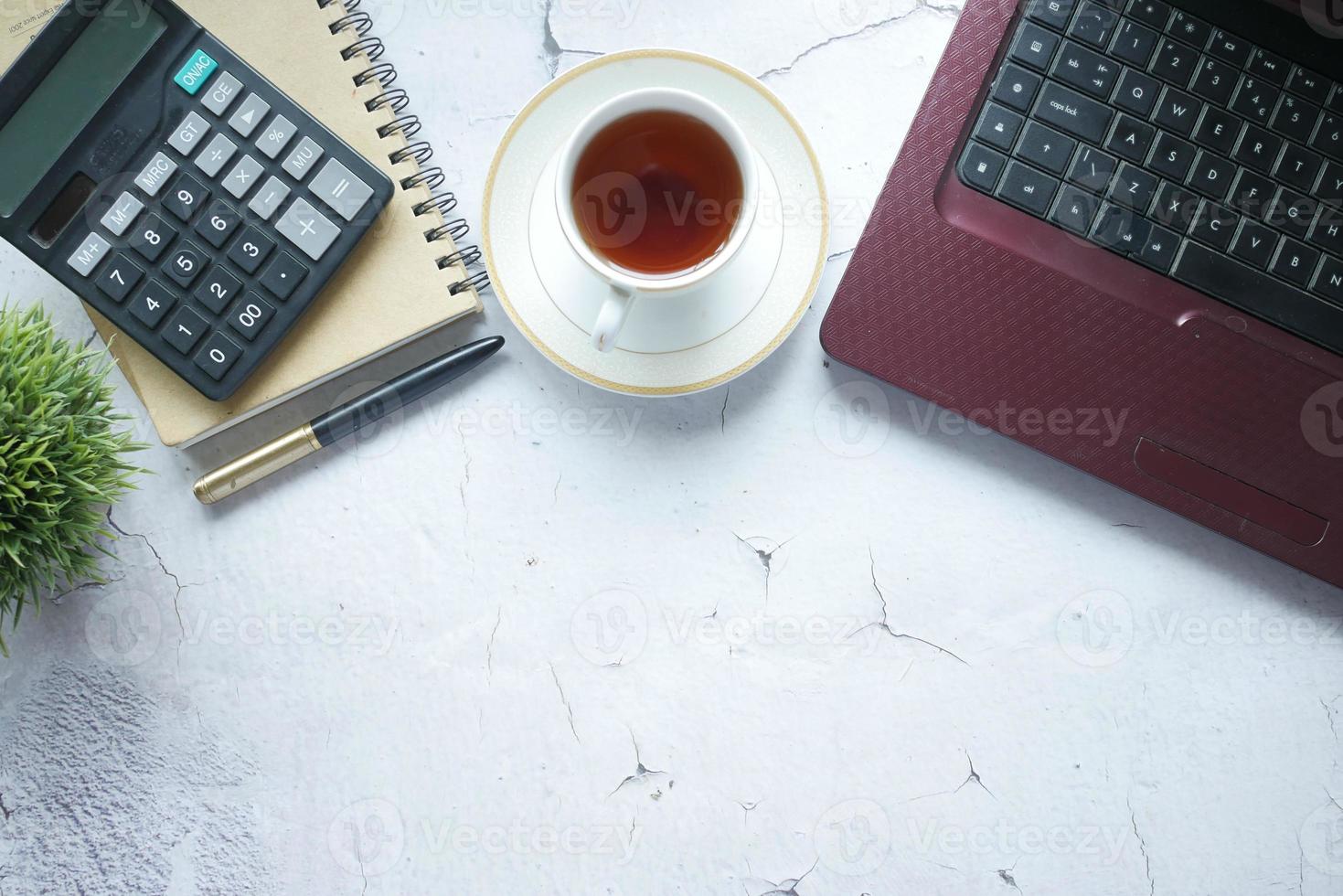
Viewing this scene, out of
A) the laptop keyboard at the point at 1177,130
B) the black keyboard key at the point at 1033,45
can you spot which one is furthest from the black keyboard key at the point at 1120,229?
the black keyboard key at the point at 1033,45

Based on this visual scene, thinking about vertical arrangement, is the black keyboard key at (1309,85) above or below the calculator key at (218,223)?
below

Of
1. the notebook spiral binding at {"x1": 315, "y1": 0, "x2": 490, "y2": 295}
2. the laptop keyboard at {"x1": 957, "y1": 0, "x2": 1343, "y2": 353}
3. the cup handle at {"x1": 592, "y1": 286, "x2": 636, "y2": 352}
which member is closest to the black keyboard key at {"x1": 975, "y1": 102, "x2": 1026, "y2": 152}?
the laptop keyboard at {"x1": 957, "y1": 0, "x2": 1343, "y2": 353}

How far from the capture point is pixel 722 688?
2.19 feet

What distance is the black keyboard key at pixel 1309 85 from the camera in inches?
22.7

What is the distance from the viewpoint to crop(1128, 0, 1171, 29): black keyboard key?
574 mm

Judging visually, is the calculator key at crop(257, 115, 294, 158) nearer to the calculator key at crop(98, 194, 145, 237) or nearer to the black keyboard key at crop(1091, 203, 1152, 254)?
the calculator key at crop(98, 194, 145, 237)

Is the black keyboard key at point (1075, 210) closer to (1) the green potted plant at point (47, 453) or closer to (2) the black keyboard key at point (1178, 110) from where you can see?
(2) the black keyboard key at point (1178, 110)

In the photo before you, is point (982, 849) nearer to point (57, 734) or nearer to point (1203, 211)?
point (1203, 211)

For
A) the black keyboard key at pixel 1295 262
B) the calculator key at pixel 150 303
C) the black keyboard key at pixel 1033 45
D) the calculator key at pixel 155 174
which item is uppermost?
the calculator key at pixel 155 174

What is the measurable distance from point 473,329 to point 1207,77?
0.53 metres

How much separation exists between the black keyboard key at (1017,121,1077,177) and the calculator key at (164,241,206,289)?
1.83 feet

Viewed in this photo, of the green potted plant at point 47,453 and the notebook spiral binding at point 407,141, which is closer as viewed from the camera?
the green potted plant at point 47,453

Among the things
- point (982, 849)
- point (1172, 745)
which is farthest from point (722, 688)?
point (1172, 745)

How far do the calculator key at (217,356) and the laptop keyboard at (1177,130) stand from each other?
20.6 inches
